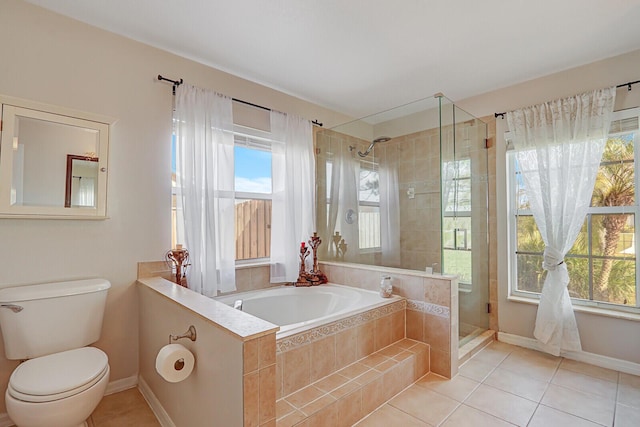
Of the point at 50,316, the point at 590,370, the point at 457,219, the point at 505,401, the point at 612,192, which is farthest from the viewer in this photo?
the point at 457,219

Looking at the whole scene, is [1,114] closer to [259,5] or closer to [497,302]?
[259,5]

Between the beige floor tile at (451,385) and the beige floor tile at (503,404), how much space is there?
0.05m

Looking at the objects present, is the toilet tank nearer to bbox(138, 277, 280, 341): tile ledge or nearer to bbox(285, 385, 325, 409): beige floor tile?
bbox(138, 277, 280, 341): tile ledge

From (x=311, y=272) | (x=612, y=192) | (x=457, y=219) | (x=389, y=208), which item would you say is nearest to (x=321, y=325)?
(x=311, y=272)

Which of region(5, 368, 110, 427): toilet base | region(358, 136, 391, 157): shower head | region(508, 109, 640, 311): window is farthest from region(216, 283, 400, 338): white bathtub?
region(508, 109, 640, 311): window

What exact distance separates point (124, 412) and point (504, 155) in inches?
143

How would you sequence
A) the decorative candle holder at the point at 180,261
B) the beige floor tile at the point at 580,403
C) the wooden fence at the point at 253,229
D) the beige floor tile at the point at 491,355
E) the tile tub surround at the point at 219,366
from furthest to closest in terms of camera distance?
the wooden fence at the point at 253,229
the beige floor tile at the point at 491,355
the decorative candle holder at the point at 180,261
the beige floor tile at the point at 580,403
the tile tub surround at the point at 219,366

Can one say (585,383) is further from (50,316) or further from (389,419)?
(50,316)

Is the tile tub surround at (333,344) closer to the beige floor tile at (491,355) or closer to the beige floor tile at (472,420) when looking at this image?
the beige floor tile at (472,420)

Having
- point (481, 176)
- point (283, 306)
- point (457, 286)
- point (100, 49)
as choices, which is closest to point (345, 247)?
point (283, 306)

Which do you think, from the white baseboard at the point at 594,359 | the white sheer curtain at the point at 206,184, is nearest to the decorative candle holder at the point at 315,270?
the white sheer curtain at the point at 206,184

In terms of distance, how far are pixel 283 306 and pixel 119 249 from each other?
4.45 feet

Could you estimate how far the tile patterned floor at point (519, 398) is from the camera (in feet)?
5.74

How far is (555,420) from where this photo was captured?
5.74 feet
